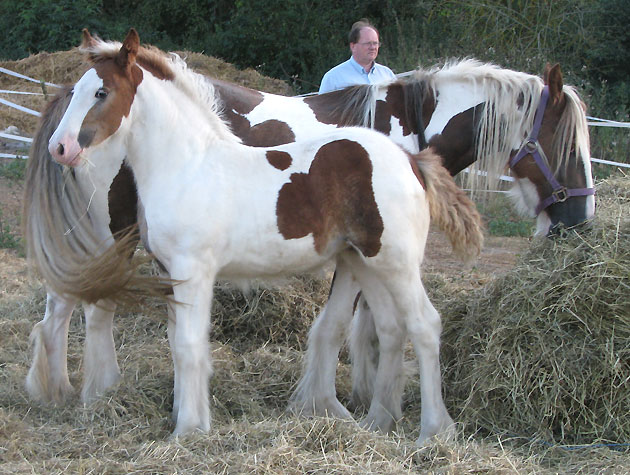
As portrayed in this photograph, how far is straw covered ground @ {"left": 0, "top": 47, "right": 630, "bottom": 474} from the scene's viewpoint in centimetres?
321

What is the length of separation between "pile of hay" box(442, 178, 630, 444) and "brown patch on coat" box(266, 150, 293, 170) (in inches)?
51.0

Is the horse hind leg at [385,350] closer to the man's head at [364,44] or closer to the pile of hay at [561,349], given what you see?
the pile of hay at [561,349]

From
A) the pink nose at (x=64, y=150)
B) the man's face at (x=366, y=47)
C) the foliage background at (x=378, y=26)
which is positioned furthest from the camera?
the foliage background at (x=378, y=26)

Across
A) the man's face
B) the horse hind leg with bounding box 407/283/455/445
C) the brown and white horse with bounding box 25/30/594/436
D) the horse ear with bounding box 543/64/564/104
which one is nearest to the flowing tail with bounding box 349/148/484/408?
the horse hind leg with bounding box 407/283/455/445

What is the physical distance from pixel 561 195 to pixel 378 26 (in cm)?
Result: 1053

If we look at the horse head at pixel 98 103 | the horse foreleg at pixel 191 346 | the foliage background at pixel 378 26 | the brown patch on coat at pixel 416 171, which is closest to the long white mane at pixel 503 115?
the brown patch on coat at pixel 416 171

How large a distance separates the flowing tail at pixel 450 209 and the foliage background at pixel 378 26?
6137 mm

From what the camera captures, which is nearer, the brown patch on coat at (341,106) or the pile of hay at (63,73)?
the brown patch on coat at (341,106)

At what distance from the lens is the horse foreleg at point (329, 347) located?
13.4ft

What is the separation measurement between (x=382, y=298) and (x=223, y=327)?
4.86ft

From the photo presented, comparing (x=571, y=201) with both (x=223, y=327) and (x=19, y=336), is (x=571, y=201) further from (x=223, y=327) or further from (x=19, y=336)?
(x=19, y=336)

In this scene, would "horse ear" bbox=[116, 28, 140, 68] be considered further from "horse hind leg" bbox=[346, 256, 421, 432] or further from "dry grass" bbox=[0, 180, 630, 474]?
"horse hind leg" bbox=[346, 256, 421, 432]

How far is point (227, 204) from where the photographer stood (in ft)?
11.7

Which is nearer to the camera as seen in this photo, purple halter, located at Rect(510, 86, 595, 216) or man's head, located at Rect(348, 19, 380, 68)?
purple halter, located at Rect(510, 86, 595, 216)
